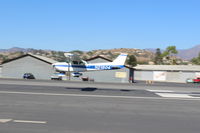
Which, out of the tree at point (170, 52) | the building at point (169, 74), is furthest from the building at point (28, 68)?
the tree at point (170, 52)

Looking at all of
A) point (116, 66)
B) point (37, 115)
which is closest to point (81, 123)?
point (37, 115)

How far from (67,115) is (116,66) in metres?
21.3

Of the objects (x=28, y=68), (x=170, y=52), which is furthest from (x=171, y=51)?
(x=28, y=68)

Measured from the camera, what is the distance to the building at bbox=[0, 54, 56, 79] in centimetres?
6069

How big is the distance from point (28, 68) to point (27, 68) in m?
0.25

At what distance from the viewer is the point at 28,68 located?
61.1 meters

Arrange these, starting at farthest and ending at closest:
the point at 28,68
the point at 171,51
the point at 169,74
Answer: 1. the point at 171,51
2. the point at 169,74
3. the point at 28,68

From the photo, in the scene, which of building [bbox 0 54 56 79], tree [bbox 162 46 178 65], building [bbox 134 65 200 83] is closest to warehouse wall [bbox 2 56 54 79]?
building [bbox 0 54 56 79]

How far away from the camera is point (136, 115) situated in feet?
40.9

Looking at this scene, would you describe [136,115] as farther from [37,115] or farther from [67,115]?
[37,115]

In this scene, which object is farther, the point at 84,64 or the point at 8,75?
the point at 8,75

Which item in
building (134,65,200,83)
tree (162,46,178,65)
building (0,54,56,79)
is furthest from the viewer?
tree (162,46,178,65)

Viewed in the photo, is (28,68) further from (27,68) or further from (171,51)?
(171,51)

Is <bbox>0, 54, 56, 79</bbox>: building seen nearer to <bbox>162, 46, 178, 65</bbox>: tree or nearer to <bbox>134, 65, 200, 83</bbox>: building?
<bbox>134, 65, 200, 83</bbox>: building
